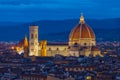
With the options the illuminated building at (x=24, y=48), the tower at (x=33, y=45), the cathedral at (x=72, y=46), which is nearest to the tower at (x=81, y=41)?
the cathedral at (x=72, y=46)

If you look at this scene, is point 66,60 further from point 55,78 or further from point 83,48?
point 55,78

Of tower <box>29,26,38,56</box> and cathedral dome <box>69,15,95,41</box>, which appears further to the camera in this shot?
cathedral dome <box>69,15,95,41</box>

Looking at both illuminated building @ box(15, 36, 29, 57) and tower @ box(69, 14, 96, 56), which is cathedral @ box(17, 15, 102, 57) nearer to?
tower @ box(69, 14, 96, 56)

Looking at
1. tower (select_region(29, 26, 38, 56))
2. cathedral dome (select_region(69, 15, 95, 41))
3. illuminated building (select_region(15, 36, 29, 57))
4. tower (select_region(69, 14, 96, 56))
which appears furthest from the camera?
cathedral dome (select_region(69, 15, 95, 41))

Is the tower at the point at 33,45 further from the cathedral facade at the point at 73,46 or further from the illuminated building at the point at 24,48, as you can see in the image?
the illuminated building at the point at 24,48

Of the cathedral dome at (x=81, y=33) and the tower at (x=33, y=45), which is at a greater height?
the cathedral dome at (x=81, y=33)

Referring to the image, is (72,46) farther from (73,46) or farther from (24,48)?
(24,48)

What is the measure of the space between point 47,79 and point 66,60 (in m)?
51.0

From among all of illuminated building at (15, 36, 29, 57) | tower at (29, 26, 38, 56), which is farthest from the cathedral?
illuminated building at (15, 36, 29, 57)

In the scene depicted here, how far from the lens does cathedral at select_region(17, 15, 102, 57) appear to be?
14812cm

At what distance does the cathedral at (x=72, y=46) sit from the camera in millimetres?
148125

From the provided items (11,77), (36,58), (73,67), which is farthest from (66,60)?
(11,77)

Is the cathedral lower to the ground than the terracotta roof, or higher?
lower

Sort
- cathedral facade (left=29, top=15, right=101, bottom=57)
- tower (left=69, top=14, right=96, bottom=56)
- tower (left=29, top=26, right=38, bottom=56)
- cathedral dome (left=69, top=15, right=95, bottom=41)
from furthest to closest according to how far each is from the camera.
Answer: cathedral dome (left=69, top=15, right=95, bottom=41) < tower (left=69, top=14, right=96, bottom=56) < cathedral facade (left=29, top=15, right=101, bottom=57) < tower (left=29, top=26, right=38, bottom=56)
